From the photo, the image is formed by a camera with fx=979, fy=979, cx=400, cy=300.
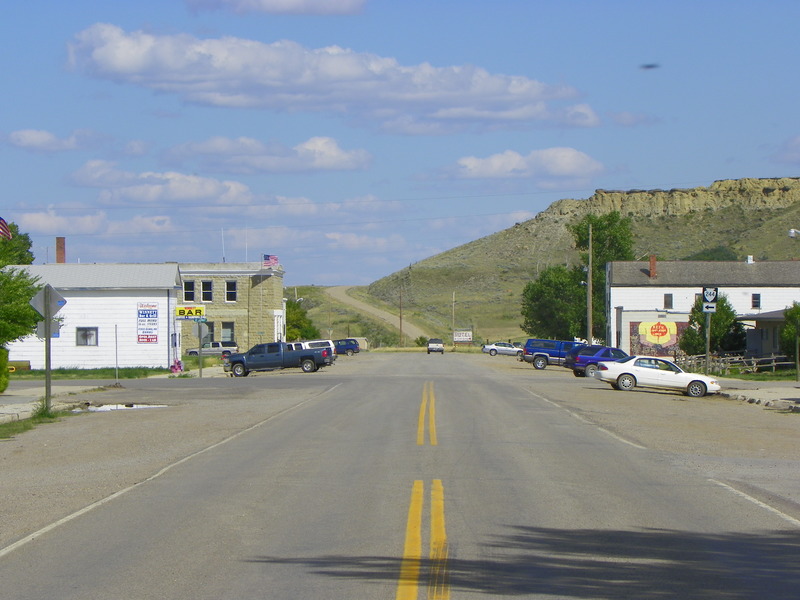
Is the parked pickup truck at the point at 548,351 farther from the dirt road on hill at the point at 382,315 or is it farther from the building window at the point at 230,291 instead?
the dirt road on hill at the point at 382,315

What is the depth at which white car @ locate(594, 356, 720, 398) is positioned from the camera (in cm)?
3312

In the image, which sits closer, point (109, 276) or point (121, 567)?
point (121, 567)

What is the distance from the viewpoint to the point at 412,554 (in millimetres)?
8156

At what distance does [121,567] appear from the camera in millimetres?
7789

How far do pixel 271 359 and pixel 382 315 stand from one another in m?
77.4

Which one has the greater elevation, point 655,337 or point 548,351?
point 655,337

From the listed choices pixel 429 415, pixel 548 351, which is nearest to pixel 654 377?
pixel 429 415

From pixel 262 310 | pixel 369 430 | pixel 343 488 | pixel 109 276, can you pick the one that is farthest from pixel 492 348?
pixel 343 488

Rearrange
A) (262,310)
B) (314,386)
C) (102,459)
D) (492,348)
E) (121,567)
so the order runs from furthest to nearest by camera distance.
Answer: (492,348), (262,310), (314,386), (102,459), (121,567)

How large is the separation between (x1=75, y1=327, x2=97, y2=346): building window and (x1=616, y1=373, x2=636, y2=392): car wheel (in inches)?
1220

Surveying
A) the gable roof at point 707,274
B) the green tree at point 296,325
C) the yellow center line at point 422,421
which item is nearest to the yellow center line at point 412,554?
the yellow center line at point 422,421

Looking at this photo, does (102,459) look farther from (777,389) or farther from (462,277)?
(462,277)

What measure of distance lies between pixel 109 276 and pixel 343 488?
46.2m

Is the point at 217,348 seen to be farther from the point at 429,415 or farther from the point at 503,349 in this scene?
the point at 429,415
